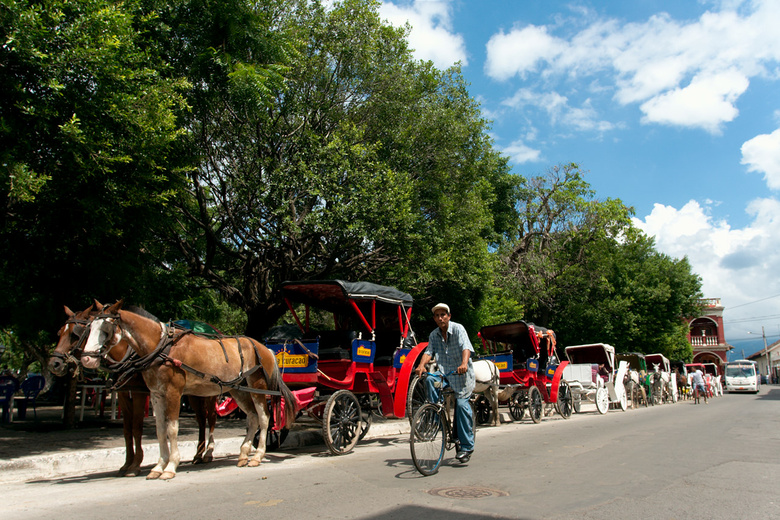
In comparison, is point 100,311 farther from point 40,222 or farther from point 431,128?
point 431,128

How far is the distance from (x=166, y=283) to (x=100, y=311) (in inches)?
292

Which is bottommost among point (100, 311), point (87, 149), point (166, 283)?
point (100, 311)

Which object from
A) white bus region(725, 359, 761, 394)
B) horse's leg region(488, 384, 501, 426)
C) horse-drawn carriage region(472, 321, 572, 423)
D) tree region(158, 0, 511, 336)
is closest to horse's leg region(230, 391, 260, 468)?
tree region(158, 0, 511, 336)

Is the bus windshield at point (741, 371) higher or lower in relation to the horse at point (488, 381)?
lower

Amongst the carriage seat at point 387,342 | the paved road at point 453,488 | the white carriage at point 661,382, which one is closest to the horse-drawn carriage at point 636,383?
the white carriage at point 661,382

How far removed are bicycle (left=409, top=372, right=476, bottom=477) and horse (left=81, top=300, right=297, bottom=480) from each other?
2.40 metres

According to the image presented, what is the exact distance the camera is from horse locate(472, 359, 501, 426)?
41.7ft

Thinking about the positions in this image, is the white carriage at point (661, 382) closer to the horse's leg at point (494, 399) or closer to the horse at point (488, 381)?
the horse's leg at point (494, 399)

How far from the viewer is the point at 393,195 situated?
14297 mm

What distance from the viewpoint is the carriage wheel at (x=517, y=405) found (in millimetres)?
15305

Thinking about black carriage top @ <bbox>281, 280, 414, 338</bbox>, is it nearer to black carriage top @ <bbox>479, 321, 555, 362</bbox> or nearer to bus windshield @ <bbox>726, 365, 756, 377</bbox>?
black carriage top @ <bbox>479, 321, 555, 362</bbox>

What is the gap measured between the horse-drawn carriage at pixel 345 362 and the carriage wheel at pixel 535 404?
560cm

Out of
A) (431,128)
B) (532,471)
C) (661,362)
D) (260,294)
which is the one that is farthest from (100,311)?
(661,362)

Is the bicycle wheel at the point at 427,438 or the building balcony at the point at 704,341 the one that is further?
the building balcony at the point at 704,341
